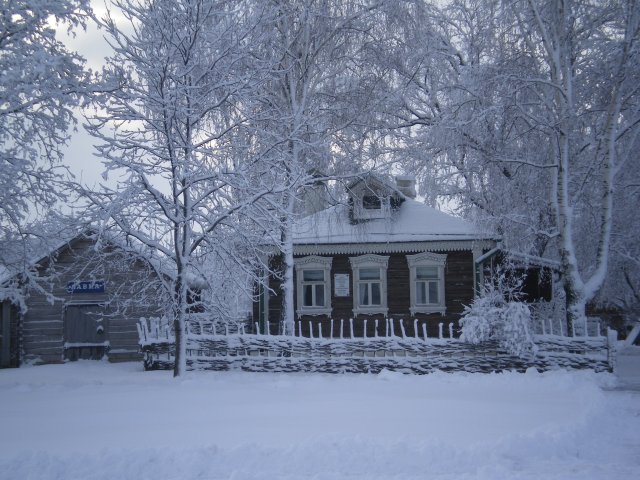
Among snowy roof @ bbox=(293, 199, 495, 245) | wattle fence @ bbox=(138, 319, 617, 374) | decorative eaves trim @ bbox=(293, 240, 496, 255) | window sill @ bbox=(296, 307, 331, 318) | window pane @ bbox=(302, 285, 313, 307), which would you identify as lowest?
wattle fence @ bbox=(138, 319, 617, 374)

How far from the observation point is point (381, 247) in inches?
841

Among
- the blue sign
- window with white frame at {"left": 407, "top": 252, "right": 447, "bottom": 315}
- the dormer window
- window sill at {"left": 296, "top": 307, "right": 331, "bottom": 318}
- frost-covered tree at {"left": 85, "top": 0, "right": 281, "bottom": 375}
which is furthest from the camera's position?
window sill at {"left": 296, "top": 307, "right": 331, "bottom": 318}

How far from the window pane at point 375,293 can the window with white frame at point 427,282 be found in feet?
3.93

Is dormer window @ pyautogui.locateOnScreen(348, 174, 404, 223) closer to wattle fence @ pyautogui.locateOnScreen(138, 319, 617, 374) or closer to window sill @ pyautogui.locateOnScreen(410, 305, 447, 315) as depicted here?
window sill @ pyautogui.locateOnScreen(410, 305, 447, 315)

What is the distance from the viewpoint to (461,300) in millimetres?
21344

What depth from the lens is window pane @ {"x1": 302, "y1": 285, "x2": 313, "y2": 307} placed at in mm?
22062

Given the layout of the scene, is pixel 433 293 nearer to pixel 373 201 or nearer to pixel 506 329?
pixel 373 201

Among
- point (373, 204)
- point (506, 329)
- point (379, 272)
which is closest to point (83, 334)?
point (379, 272)

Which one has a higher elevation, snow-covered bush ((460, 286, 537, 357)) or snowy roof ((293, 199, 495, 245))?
snowy roof ((293, 199, 495, 245))

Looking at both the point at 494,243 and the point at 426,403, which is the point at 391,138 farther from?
the point at 426,403

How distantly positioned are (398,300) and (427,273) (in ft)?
4.70

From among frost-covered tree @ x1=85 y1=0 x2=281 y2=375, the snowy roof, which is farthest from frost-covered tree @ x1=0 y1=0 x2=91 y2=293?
the snowy roof

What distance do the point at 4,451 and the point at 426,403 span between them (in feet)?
23.1

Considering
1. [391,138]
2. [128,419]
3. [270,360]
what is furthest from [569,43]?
[128,419]
